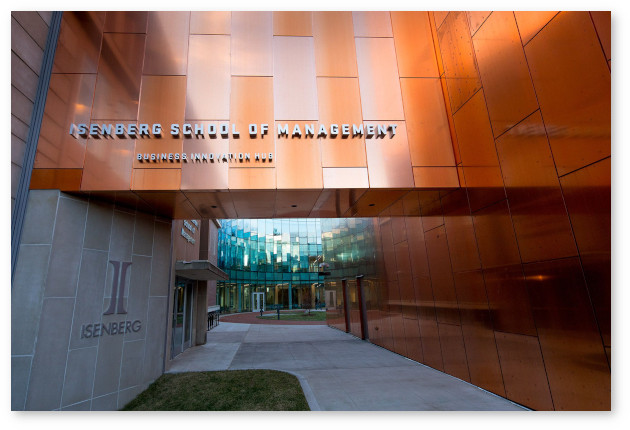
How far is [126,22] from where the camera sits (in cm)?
829

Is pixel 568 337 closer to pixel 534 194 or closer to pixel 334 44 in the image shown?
pixel 534 194

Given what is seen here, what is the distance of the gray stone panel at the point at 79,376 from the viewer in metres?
6.51

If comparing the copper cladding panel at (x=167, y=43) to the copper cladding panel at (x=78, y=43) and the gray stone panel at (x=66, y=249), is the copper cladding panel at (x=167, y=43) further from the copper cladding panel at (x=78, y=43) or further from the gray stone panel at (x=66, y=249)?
the gray stone panel at (x=66, y=249)

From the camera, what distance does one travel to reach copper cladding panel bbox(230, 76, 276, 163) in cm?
761

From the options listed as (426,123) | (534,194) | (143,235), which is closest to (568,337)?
(534,194)

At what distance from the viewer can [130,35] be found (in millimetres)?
8234

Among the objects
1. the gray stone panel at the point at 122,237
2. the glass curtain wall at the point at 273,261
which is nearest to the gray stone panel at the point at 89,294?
the gray stone panel at the point at 122,237

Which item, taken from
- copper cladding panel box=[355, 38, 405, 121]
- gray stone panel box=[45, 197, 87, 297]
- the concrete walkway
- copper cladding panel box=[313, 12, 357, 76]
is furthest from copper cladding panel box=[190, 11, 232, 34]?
the concrete walkway

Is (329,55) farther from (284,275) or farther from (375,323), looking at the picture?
(284,275)

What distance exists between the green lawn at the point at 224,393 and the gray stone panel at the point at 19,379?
7.16 feet

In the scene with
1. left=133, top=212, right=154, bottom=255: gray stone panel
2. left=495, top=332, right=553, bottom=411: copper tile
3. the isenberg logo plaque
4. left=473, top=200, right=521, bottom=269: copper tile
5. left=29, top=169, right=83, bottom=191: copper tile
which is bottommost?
left=495, top=332, right=553, bottom=411: copper tile

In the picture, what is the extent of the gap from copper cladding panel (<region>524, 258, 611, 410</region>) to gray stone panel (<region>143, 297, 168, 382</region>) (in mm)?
9193

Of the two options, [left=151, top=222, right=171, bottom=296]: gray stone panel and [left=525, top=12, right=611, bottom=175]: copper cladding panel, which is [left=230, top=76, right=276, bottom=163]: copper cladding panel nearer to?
[left=151, top=222, right=171, bottom=296]: gray stone panel

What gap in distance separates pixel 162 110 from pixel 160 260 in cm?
422
